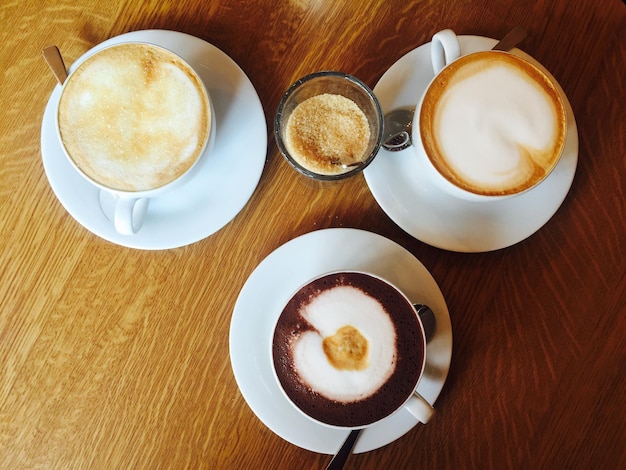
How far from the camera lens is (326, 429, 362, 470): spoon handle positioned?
0.94m

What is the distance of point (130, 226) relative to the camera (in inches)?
34.1

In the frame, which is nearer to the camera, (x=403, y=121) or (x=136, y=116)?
(x=136, y=116)

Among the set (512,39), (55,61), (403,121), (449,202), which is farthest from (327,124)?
(55,61)

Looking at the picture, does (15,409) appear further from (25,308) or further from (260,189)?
(260,189)

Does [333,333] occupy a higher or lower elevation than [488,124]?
lower

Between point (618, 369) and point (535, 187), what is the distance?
41cm

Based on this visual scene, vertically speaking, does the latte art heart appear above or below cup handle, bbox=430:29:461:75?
below

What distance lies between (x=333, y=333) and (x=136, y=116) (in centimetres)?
48

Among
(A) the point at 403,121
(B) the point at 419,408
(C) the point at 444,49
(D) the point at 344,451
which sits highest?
(C) the point at 444,49

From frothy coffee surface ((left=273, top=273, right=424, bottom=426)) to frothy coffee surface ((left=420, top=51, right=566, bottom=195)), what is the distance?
0.26 metres

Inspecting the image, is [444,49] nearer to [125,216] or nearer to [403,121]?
[403,121]

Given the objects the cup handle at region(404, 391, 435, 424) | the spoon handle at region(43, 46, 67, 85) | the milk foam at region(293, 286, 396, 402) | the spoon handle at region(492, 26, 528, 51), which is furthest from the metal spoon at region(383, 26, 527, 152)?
the spoon handle at region(43, 46, 67, 85)

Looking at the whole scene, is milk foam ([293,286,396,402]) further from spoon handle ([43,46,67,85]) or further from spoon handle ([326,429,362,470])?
spoon handle ([43,46,67,85])

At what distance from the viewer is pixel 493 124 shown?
91 centimetres
